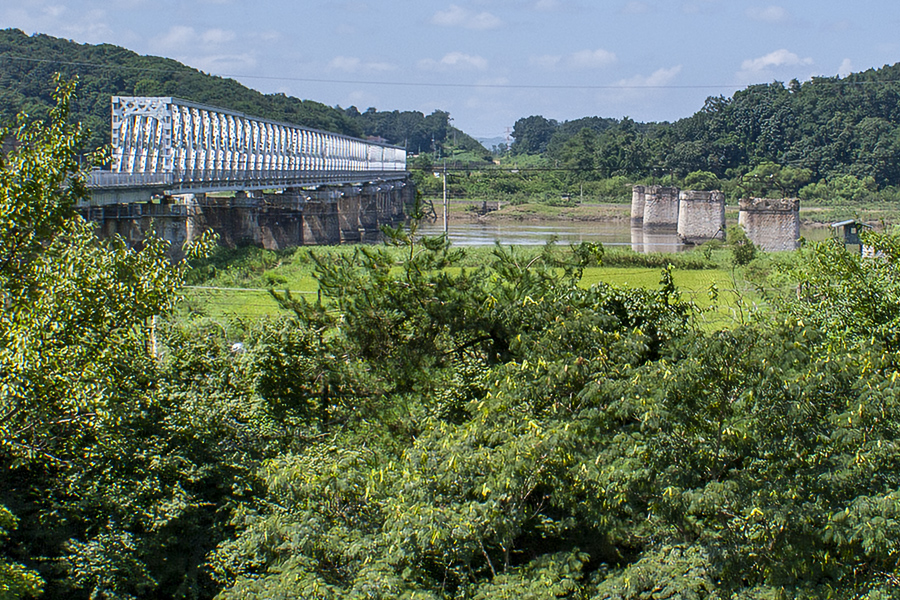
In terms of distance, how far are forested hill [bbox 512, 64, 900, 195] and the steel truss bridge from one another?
44946 mm

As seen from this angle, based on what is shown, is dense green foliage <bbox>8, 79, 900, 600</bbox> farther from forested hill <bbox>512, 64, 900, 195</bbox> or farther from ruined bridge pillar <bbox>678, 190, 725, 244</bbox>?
forested hill <bbox>512, 64, 900, 195</bbox>

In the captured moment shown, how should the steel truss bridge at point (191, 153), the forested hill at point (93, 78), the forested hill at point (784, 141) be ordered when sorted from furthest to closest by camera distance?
the forested hill at point (784, 141) < the forested hill at point (93, 78) < the steel truss bridge at point (191, 153)

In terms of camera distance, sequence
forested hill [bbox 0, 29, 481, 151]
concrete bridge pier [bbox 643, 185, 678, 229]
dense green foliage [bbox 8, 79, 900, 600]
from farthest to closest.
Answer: concrete bridge pier [bbox 643, 185, 678, 229], forested hill [bbox 0, 29, 481, 151], dense green foliage [bbox 8, 79, 900, 600]

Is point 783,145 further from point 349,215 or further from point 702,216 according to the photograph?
point 349,215

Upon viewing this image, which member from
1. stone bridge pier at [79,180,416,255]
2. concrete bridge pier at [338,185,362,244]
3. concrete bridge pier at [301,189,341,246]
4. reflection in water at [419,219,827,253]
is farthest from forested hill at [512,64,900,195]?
concrete bridge pier at [301,189,341,246]

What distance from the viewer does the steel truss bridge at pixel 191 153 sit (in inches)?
1270

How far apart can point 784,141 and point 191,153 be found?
238ft

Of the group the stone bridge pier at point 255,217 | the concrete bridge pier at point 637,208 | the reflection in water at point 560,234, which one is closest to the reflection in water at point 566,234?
the reflection in water at point 560,234

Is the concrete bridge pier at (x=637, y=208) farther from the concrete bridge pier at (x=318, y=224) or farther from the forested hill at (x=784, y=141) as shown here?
the concrete bridge pier at (x=318, y=224)

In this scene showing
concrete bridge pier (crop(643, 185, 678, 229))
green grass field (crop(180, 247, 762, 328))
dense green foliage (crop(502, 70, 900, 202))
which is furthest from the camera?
dense green foliage (crop(502, 70, 900, 202))

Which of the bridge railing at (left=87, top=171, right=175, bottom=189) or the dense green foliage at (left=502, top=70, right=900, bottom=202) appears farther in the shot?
the dense green foliage at (left=502, top=70, right=900, bottom=202)

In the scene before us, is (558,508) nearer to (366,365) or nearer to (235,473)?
(366,365)

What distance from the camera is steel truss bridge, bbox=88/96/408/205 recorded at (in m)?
32.2

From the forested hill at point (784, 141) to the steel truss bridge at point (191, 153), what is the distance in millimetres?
44946
